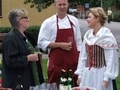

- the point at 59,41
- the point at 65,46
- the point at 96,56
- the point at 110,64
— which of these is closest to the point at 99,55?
the point at 96,56

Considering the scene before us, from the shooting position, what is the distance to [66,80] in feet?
13.2

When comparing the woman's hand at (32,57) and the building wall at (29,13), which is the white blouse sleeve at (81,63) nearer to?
the woman's hand at (32,57)

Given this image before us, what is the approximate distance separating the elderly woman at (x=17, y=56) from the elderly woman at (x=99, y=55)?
1.97 ft

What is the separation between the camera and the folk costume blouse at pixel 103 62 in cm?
419

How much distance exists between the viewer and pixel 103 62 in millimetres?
4277

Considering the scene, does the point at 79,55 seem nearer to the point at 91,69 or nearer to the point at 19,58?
the point at 91,69

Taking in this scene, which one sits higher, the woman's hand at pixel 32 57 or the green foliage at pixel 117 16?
the woman's hand at pixel 32 57

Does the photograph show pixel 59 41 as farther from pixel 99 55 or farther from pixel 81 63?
pixel 99 55

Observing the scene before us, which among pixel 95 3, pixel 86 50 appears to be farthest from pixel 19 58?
pixel 95 3

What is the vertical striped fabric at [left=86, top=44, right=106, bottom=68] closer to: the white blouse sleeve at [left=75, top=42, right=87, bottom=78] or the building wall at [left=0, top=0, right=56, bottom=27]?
the white blouse sleeve at [left=75, top=42, right=87, bottom=78]

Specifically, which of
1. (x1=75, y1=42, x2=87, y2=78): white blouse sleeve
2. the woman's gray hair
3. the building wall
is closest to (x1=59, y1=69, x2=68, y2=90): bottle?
(x1=75, y1=42, x2=87, y2=78): white blouse sleeve

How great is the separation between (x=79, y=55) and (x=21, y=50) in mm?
804

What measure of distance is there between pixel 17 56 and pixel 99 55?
2.99 ft

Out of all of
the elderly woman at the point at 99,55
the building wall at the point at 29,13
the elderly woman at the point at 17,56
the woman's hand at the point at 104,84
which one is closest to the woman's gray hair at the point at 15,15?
the elderly woman at the point at 17,56
